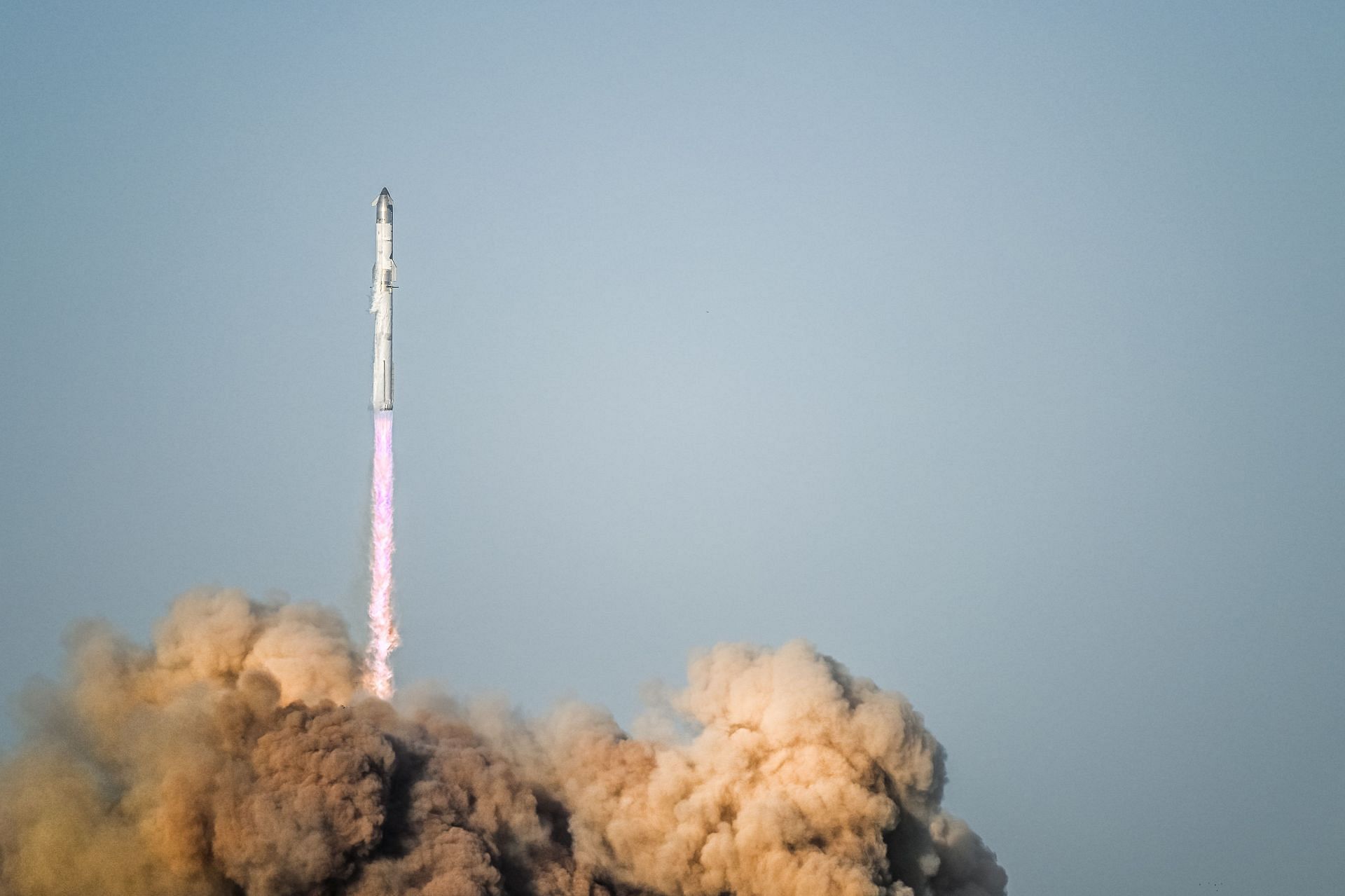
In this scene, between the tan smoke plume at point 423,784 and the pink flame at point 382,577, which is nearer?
the tan smoke plume at point 423,784

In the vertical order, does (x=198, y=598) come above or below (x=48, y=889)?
above

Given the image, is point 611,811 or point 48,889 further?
point 611,811

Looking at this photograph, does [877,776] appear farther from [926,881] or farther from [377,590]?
[377,590]

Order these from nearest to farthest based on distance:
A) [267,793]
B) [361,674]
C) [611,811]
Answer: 1. [267,793]
2. [611,811]
3. [361,674]

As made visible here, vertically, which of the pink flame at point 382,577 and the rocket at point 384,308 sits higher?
the rocket at point 384,308

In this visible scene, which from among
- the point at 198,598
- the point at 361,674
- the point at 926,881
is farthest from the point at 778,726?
the point at 198,598
